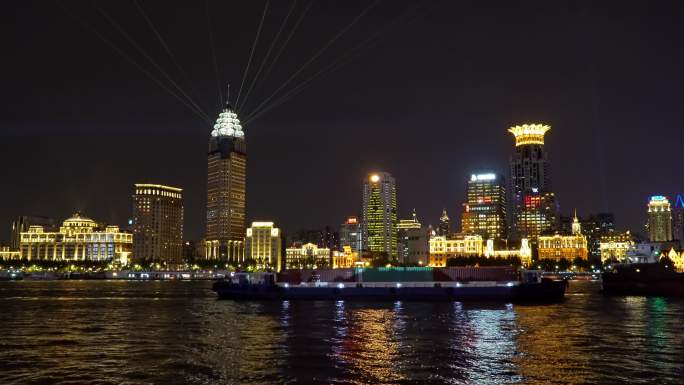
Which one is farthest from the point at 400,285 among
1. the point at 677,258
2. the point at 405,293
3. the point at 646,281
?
the point at 677,258

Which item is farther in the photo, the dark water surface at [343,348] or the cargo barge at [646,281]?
the cargo barge at [646,281]

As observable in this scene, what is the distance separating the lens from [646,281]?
119688mm

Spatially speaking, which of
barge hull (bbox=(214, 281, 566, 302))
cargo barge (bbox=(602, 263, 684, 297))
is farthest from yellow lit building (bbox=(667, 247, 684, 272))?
barge hull (bbox=(214, 281, 566, 302))

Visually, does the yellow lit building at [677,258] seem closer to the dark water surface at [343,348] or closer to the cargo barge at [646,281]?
the cargo barge at [646,281]

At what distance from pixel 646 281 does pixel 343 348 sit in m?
95.2

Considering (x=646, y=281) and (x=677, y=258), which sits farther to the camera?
(x=677, y=258)

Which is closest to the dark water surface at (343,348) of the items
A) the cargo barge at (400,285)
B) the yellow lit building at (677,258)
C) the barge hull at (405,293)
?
the barge hull at (405,293)

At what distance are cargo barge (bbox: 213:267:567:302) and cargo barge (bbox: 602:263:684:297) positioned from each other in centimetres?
2403

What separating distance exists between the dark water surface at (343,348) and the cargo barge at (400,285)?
2671cm

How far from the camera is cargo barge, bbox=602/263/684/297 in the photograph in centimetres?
11712

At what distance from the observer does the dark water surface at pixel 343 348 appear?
112 feet

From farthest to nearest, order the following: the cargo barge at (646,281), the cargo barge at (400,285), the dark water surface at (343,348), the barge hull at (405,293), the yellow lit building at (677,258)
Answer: the yellow lit building at (677,258) < the cargo barge at (646,281) < the cargo barge at (400,285) < the barge hull at (405,293) < the dark water surface at (343,348)

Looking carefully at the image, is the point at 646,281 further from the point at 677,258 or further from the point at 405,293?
the point at 405,293

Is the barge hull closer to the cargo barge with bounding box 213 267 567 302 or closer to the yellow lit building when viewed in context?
the cargo barge with bounding box 213 267 567 302
